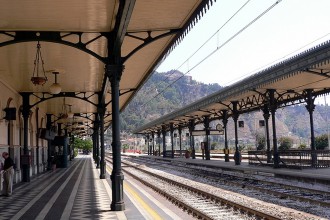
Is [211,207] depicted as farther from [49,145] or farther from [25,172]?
[49,145]

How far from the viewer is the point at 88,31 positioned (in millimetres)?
10211

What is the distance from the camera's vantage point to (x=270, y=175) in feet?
68.6

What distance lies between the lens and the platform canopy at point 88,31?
27.8 feet

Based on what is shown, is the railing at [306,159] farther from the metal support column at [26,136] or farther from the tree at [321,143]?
the tree at [321,143]

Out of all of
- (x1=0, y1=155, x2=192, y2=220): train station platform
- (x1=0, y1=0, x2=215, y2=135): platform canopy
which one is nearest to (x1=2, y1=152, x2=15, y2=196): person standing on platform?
(x1=0, y1=155, x2=192, y2=220): train station platform

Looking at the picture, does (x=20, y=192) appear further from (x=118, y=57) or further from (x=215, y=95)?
(x=215, y=95)

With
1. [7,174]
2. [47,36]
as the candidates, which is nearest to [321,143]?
[7,174]

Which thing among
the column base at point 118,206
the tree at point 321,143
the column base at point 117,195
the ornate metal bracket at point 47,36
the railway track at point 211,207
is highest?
the ornate metal bracket at point 47,36

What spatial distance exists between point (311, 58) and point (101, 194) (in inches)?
362

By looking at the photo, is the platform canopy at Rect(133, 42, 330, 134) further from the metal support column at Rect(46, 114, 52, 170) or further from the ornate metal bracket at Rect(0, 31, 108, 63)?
the metal support column at Rect(46, 114, 52, 170)

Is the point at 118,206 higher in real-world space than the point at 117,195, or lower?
lower

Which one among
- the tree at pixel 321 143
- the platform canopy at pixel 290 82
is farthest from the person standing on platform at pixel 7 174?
the tree at pixel 321 143

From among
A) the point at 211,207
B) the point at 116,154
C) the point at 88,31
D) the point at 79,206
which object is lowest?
the point at 211,207

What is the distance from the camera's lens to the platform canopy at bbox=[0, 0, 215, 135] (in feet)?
27.8
